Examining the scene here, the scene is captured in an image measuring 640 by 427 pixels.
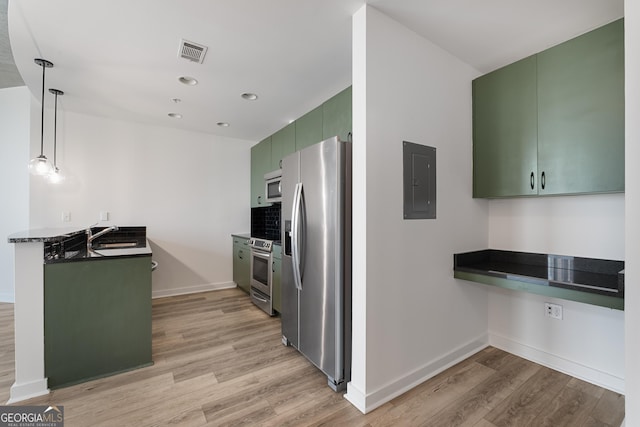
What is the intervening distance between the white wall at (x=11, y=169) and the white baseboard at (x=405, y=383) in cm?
478

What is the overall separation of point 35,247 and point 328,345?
2.16 metres

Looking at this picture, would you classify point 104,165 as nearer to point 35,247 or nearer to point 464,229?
point 35,247

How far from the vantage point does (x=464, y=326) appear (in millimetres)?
2377

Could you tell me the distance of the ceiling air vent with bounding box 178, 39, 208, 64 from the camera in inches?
81.4

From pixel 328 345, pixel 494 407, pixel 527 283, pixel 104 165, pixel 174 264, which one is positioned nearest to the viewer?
pixel 494 407

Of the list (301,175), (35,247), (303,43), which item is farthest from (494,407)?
(35,247)

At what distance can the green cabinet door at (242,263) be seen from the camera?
4.04 meters

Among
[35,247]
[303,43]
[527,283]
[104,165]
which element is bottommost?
[527,283]

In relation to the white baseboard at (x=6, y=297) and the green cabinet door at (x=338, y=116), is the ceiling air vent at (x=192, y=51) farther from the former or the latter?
the white baseboard at (x=6, y=297)

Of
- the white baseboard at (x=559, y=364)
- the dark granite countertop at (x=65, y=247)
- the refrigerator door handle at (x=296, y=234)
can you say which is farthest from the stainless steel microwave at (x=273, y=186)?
the white baseboard at (x=559, y=364)

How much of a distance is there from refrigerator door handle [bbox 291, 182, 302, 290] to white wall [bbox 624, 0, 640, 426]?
1.85 m

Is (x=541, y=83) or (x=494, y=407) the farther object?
(x=541, y=83)

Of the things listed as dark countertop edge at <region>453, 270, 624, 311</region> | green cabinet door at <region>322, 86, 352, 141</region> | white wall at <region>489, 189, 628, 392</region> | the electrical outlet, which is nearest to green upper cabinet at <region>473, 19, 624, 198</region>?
white wall at <region>489, 189, 628, 392</region>

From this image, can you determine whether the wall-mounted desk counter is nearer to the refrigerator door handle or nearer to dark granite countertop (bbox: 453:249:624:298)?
dark granite countertop (bbox: 453:249:624:298)
